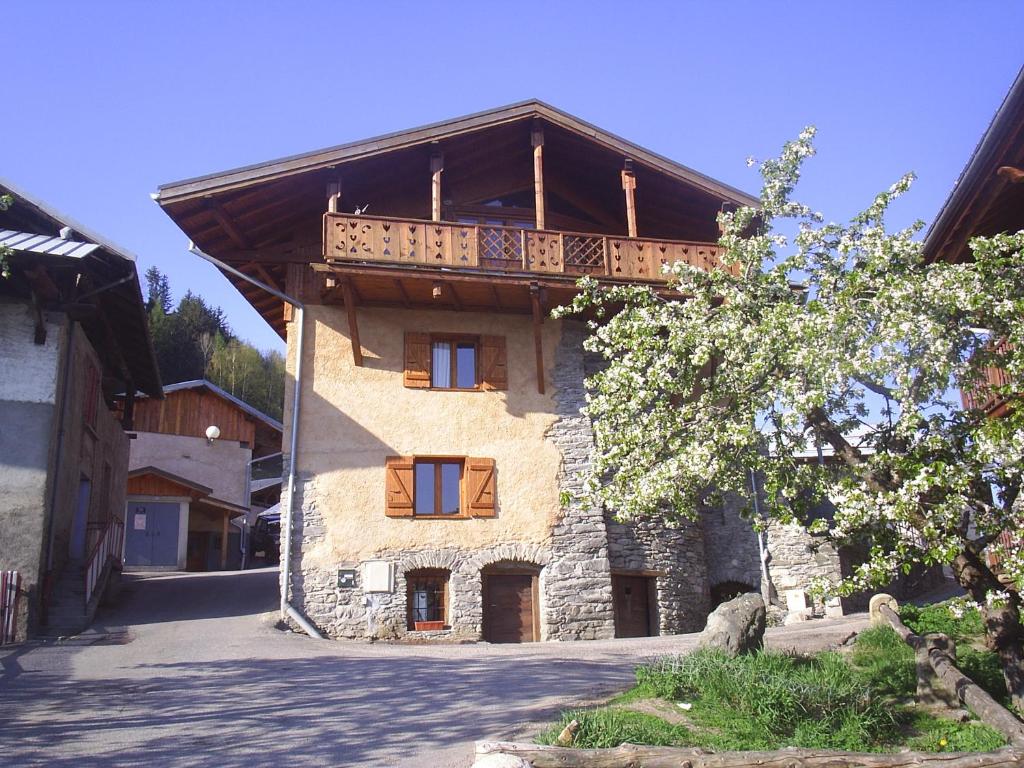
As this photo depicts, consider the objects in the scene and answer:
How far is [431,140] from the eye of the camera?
17172mm

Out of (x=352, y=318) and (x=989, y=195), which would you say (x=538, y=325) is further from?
(x=989, y=195)

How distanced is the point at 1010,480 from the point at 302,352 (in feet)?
37.9

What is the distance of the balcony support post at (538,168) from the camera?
17.4 metres

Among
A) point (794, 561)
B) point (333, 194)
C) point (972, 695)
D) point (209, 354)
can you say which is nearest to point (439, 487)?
point (333, 194)

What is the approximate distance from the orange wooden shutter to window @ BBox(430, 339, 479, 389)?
4.9 inches

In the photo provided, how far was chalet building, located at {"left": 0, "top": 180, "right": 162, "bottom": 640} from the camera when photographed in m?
13.9

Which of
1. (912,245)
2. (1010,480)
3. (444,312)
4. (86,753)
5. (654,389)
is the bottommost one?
(86,753)

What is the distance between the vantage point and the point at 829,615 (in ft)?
58.7

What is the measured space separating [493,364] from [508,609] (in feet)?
14.4

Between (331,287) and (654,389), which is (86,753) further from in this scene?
(331,287)

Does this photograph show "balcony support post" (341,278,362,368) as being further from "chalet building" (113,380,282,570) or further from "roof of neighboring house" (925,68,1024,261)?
"chalet building" (113,380,282,570)

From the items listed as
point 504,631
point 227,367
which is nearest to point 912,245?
point 504,631

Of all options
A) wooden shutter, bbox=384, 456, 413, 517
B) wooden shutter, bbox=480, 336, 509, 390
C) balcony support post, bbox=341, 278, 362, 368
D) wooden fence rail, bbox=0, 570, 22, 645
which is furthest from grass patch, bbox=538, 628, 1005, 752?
wooden fence rail, bbox=0, 570, 22, 645

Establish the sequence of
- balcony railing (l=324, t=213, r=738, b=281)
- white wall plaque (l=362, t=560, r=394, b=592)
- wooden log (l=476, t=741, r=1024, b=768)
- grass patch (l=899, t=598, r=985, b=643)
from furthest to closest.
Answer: balcony railing (l=324, t=213, r=738, b=281)
white wall plaque (l=362, t=560, r=394, b=592)
grass patch (l=899, t=598, r=985, b=643)
wooden log (l=476, t=741, r=1024, b=768)
